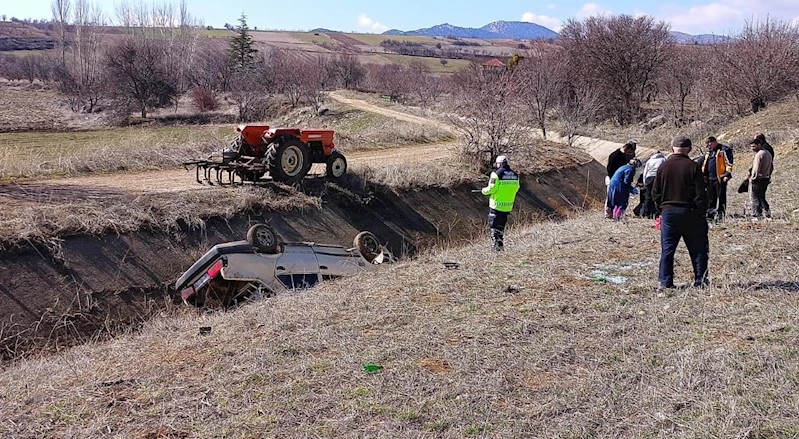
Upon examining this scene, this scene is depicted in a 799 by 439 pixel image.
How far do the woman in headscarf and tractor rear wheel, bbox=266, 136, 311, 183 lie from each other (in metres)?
6.41

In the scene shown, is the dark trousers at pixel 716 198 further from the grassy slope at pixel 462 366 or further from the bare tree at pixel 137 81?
the bare tree at pixel 137 81

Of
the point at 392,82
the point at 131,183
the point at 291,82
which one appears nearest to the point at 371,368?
the point at 131,183

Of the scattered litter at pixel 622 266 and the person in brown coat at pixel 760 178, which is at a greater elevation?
the person in brown coat at pixel 760 178

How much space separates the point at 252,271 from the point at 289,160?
537cm

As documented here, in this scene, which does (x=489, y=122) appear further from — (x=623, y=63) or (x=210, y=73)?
(x=210, y=73)

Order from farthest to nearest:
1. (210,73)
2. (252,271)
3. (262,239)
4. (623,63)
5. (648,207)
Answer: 1. (210,73)
2. (623,63)
3. (648,207)
4. (262,239)
5. (252,271)

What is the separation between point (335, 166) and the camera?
1519 cm

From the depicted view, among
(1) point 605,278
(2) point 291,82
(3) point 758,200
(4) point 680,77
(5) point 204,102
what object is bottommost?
(1) point 605,278

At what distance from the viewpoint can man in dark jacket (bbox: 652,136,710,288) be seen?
6.89 m

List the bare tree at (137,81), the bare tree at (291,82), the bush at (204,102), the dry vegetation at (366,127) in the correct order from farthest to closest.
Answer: the bush at (204,102) < the bare tree at (137,81) < the bare tree at (291,82) < the dry vegetation at (366,127)

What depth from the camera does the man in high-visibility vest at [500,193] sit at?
1084cm

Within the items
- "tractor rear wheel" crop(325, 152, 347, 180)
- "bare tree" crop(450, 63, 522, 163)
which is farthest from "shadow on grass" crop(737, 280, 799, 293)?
"bare tree" crop(450, 63, 522, 163)

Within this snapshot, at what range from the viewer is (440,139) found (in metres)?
26.7

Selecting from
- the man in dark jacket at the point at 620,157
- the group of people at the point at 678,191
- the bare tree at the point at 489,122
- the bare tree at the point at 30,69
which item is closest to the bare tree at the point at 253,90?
the bare tree at the point at 489,122
